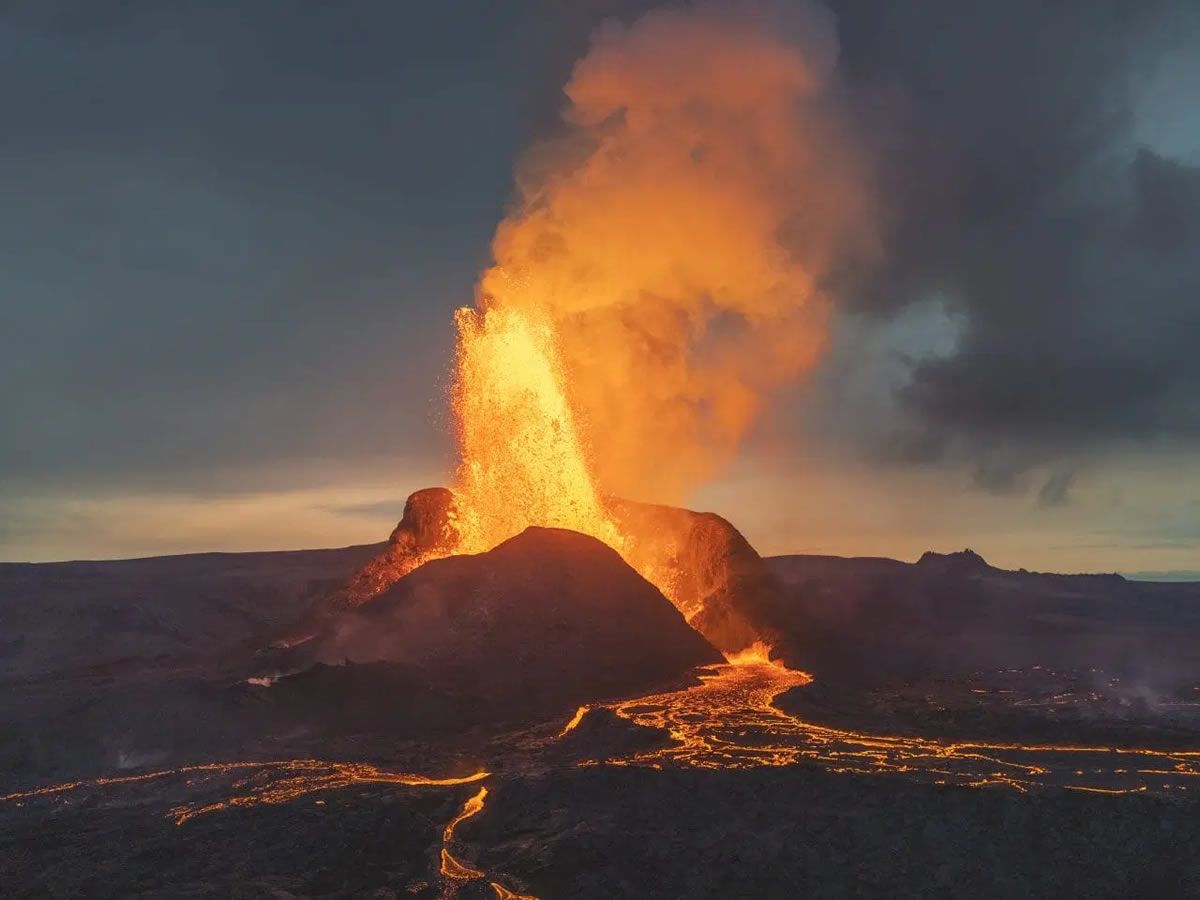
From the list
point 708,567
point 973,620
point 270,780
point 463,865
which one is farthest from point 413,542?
point 973,620

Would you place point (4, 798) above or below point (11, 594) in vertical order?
below

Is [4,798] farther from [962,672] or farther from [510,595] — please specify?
[962,672]

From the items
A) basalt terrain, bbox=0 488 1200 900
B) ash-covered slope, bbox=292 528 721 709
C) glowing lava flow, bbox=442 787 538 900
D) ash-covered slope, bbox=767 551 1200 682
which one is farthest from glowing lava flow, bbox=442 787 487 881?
ash-covered slope, bbox=767 551 1200 682

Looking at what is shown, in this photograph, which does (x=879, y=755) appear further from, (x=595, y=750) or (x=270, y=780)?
(x=270, y=780)

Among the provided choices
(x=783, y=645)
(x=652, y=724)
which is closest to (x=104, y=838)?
(x=652, y=724)

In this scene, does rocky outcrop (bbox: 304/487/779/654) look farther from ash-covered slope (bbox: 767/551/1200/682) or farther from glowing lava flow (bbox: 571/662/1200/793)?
glowing lava flow (bbox: 571/662/1200/793)

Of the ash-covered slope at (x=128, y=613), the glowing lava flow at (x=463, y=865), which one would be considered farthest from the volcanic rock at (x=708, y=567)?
the glowing lava flow at (x=463, y=865)
